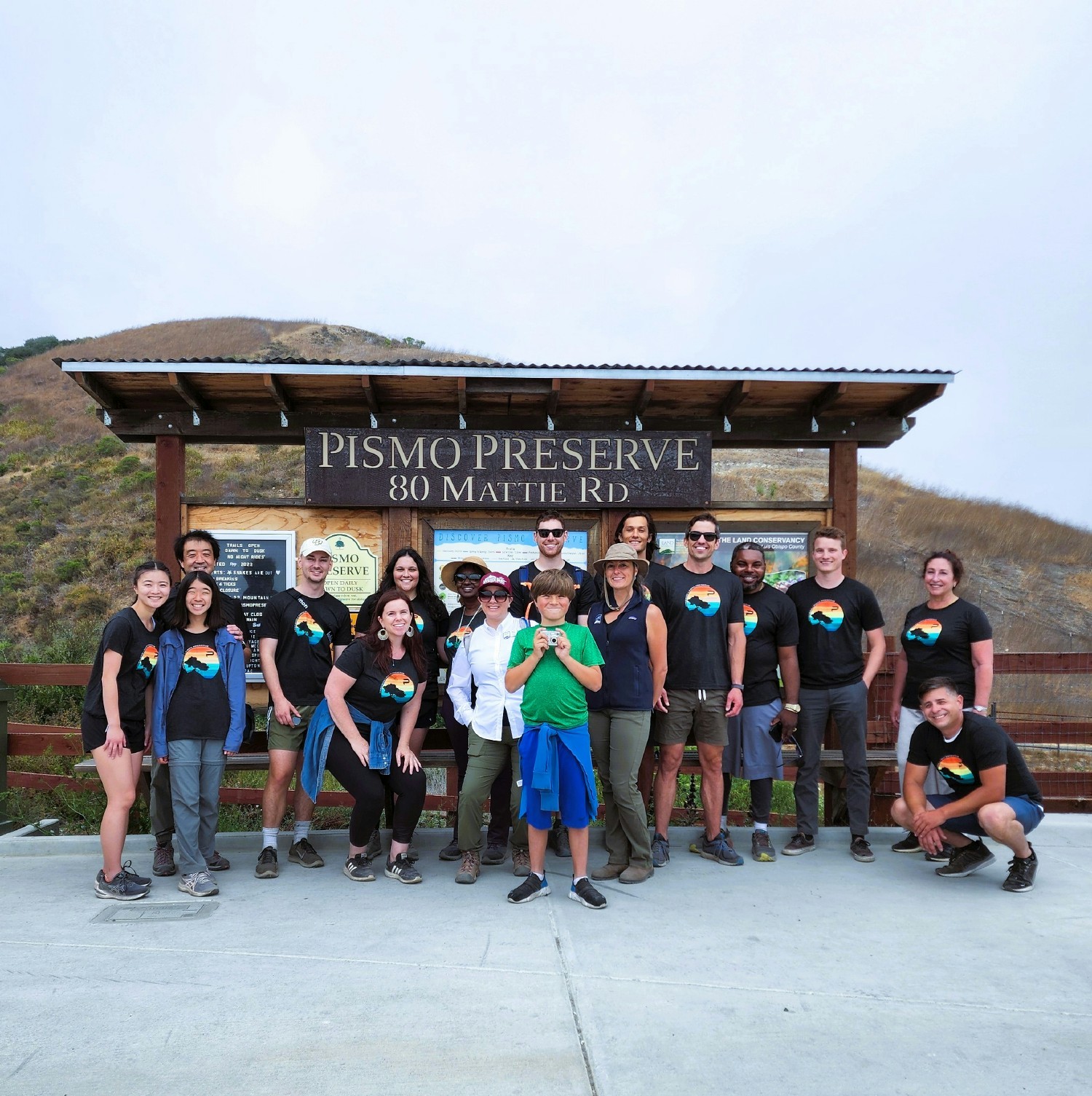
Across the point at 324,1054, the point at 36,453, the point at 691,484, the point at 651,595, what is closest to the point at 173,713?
the point at 324,1054

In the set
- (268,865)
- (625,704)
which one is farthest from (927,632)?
(268,865)

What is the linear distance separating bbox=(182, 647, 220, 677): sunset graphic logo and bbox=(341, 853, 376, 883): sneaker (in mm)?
1285

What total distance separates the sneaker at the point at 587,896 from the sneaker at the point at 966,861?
2.07 meters

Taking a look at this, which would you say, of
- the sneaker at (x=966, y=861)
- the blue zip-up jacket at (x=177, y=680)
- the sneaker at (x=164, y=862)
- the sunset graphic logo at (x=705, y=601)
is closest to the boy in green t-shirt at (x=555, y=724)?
the sunset graphic logo at (x=705, y=601)

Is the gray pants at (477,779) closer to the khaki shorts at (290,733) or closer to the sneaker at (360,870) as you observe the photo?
the sneaker at (360,870)

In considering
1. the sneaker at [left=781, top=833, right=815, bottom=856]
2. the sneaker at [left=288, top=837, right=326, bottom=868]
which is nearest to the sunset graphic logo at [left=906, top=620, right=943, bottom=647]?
the sneaker at [left=781, top=833, right=815, bottom=856]

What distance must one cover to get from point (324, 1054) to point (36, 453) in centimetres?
3903

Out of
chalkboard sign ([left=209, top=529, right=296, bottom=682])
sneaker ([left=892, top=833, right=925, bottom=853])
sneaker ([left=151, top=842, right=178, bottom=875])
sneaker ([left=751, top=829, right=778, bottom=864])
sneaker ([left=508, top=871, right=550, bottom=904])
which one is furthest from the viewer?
chalkboard sign ([left=209, top=529, right=296, bottom=682])

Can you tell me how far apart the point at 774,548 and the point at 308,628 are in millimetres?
3485

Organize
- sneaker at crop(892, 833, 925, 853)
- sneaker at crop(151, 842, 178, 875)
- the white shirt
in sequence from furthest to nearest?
sneaker at crop(892, 833, 925, 853), sneaker at crop(151, 842, 178, 875), the white shirt

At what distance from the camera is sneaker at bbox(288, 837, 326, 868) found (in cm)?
504

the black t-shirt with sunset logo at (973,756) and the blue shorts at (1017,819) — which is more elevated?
the black t-shirt with sunset logo at (973,756)

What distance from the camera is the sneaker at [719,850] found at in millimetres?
5055

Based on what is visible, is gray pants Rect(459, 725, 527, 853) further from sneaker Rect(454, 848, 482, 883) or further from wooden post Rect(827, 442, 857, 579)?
wooden post Rect(827, 442, 857, 579)
